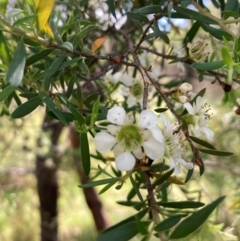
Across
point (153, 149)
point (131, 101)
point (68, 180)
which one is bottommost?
point (68, 180)

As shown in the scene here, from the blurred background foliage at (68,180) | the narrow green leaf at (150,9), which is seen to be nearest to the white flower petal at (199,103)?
the narrow green leaf at (150,9)

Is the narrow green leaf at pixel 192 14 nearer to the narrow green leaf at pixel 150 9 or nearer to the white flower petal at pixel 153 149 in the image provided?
the narrow green leaf at pixel 150 9

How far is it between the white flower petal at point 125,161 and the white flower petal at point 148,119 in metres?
0.03

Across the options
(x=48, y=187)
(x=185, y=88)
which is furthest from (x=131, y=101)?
(x=48, y=187)

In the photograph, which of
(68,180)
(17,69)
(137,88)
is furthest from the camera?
(68,180)

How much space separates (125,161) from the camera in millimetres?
368

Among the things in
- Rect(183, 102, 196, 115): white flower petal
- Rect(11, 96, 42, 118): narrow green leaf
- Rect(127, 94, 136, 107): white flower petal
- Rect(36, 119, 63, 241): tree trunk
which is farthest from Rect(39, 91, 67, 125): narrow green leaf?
Rect(36, 119, 63, 241): tree trunk

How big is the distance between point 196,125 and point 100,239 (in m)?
0.15

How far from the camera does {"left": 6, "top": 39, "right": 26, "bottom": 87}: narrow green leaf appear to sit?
32 cm

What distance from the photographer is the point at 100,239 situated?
1.17ft

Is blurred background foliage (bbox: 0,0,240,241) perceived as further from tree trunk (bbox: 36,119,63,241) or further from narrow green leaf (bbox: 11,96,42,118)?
narrow green leaf (bbox: 11,96,42,118)

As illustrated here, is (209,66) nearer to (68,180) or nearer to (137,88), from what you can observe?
(137,88)

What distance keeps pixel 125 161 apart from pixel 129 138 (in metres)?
0.02

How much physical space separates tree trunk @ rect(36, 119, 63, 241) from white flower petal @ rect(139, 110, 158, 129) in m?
0.93
